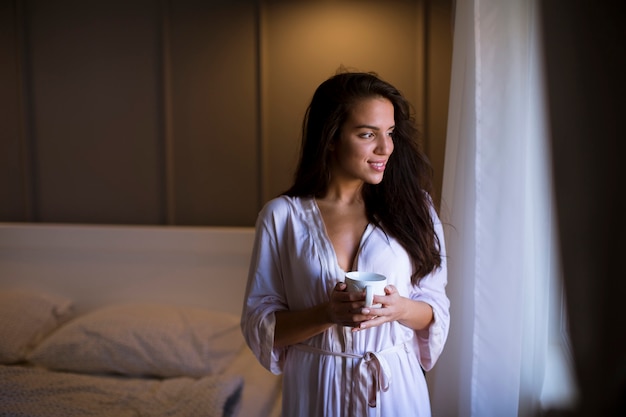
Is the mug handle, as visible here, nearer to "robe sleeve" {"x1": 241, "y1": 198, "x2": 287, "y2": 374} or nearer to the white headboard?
"robe sleeve" {"x1": 241, "y1": 198, "x2": 287, "y2": 374}

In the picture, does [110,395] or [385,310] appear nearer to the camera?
[385,310]

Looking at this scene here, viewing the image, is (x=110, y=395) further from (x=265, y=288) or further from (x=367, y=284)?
(x=367, y=284)

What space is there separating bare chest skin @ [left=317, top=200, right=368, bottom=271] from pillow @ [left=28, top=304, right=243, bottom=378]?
3.69 feet

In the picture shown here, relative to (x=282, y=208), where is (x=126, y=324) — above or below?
below

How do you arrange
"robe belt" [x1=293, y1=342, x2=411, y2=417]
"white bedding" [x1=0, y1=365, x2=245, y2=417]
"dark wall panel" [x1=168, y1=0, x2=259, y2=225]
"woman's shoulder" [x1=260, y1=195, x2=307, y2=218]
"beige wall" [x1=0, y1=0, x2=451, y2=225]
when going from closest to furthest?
1. "robe belt" [x1=293, y1=342, x2=411, y2=417]
2. "woman's shoulder" [x1=260, y1=195, x2=307, y2=218]
3. "white bedding" [x1=0, y1=365, x2=245, y2=417]
4. "beige wall" [x1=0, y1=0, x2=451, y2=225]
5. "dark wall panel" [x1=168, y1=0, x2=259, y2=225]

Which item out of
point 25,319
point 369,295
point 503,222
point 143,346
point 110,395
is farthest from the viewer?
point 25,319

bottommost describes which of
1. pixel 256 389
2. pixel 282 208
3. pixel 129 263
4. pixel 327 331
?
pixel 256 389

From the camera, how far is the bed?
1.97 meters

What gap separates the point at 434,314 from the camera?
1.34 meters

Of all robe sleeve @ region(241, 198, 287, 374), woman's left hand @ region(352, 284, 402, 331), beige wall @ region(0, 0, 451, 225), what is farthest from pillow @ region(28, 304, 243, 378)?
woman's left hand @ region(352, 284, 402, 331)

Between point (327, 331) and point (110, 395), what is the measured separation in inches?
43.0

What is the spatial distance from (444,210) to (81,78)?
1.88 m

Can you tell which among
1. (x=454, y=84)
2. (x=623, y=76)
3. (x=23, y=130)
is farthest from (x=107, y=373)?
(x=623, y=76)

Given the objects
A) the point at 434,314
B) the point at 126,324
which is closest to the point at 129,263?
the point at 126,324
